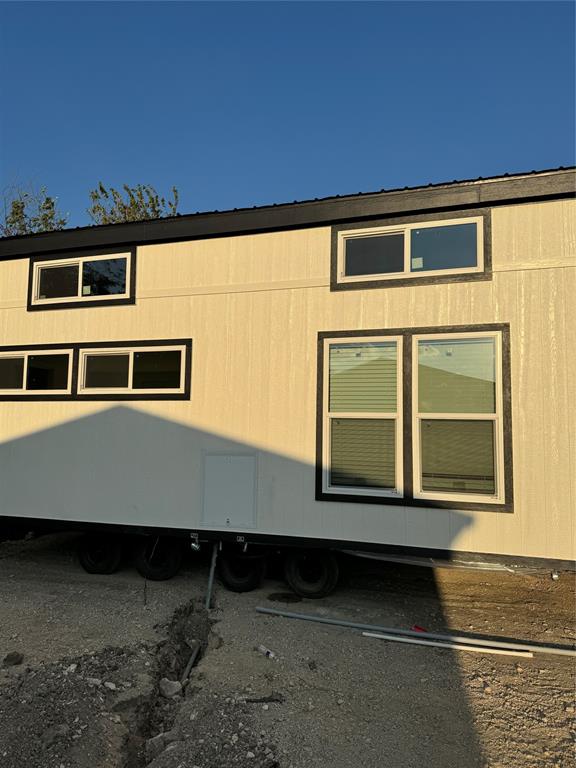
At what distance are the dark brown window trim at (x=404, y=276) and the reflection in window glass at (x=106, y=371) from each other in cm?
273

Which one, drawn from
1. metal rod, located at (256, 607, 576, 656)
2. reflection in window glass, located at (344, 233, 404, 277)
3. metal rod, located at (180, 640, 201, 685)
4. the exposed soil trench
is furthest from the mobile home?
metal rod, located at (180, 640, 201, 685)

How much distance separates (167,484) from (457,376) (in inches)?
134

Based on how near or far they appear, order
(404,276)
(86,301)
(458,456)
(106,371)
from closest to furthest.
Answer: (458,456)
(404,276)
(106,371)
(86,301)

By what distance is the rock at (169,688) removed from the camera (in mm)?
3234

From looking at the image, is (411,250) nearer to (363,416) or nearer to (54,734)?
(363,416)

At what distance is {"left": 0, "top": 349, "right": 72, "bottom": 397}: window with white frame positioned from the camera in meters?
5.61

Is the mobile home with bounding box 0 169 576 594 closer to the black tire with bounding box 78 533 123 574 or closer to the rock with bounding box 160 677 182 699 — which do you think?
the black tire with bounding box 78 533 123 574

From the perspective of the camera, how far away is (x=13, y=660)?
3586mm

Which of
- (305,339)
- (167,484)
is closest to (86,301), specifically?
(167,484)

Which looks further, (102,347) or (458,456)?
(102,347)

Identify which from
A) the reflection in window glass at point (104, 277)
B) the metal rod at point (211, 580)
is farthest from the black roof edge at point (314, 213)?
the metal rod at point (211, 580)

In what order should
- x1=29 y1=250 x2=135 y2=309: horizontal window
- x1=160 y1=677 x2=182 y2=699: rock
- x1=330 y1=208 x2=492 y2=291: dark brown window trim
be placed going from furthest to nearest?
x1=29 y1=250 x2=135 y2=309: horizontal window, x1=330 y1=208 x2=492 y2=291: dark brown window trim, x1=160 y1=677 x2=182 y2=699: rock

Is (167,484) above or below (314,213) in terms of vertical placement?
below

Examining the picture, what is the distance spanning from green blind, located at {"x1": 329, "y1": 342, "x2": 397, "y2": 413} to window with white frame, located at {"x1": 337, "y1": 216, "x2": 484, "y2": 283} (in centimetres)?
76
